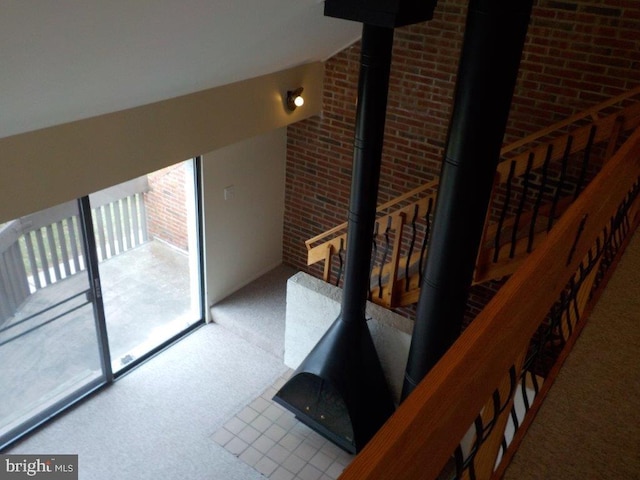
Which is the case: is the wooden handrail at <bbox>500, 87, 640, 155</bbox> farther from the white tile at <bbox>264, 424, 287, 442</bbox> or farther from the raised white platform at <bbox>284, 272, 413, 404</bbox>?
the white tile at <bbox>264, 424, 287, 442</bbox>

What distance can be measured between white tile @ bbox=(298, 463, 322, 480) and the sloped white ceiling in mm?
2983

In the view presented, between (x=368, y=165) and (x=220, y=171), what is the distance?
207cm

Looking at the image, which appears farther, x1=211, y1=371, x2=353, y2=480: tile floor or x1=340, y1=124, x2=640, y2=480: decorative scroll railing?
x1=211, y1=371, x2=353, y2=480: tile floor

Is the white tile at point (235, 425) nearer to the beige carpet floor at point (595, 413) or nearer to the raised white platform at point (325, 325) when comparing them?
the raised white platform at point (325, 325)

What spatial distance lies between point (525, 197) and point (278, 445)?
277 centimetres

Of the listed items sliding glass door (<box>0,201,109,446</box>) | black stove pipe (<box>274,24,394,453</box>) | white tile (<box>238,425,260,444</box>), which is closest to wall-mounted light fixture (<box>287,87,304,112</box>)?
black stove pipe (<box>274,24,394,453</box>)

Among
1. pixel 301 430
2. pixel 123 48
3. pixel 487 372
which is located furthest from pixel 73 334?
pixel 487 372

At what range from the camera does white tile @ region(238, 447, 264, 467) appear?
4.30 meters

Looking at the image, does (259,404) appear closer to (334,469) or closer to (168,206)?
(334,469)

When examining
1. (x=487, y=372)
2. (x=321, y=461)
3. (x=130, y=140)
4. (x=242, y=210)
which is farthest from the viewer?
(x=242, y=210)

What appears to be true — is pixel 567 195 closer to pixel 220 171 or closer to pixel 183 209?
pixel 220 171

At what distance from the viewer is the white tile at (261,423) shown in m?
4.59

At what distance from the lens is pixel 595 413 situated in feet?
5.00

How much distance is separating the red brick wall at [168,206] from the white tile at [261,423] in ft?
7.89
